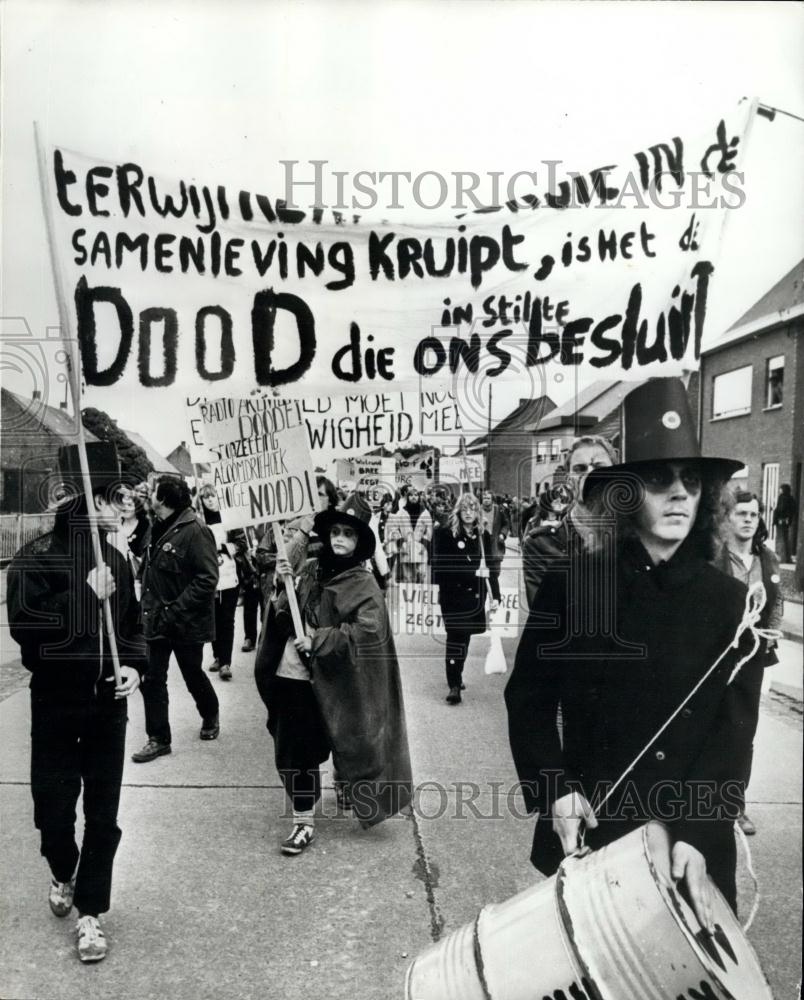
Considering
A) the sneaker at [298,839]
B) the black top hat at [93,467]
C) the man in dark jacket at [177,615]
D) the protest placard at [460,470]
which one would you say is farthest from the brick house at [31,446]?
the sneaker at [298,839]

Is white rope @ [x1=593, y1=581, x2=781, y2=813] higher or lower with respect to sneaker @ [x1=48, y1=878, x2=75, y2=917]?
higher

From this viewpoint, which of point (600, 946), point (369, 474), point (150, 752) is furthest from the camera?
point (150, 752)

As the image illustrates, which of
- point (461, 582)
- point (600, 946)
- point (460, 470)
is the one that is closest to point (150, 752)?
point (461, 582)

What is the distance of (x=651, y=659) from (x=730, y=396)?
39.1 inches

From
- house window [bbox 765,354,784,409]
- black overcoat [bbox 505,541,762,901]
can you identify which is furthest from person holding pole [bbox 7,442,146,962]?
house window [bbox 765,354,784,409]

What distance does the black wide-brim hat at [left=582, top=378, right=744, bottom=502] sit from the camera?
2.99 m

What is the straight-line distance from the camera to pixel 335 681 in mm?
3504

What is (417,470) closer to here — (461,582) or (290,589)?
(461,582)

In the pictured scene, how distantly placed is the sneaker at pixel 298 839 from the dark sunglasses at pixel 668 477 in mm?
1888

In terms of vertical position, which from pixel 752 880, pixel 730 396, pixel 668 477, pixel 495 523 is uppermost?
pixel 730 396

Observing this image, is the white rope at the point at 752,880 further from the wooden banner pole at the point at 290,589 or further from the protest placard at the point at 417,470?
the wooden banner pole at the point at 290,589

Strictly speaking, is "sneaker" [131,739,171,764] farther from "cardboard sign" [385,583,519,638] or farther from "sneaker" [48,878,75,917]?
"cardboard sign" [385,583,519,638]

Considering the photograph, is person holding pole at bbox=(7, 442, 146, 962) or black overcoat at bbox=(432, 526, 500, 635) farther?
black overcoat at bbox=(432, 526, 500, 635)

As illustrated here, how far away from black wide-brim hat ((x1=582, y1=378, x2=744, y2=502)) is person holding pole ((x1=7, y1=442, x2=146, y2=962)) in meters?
1.83
